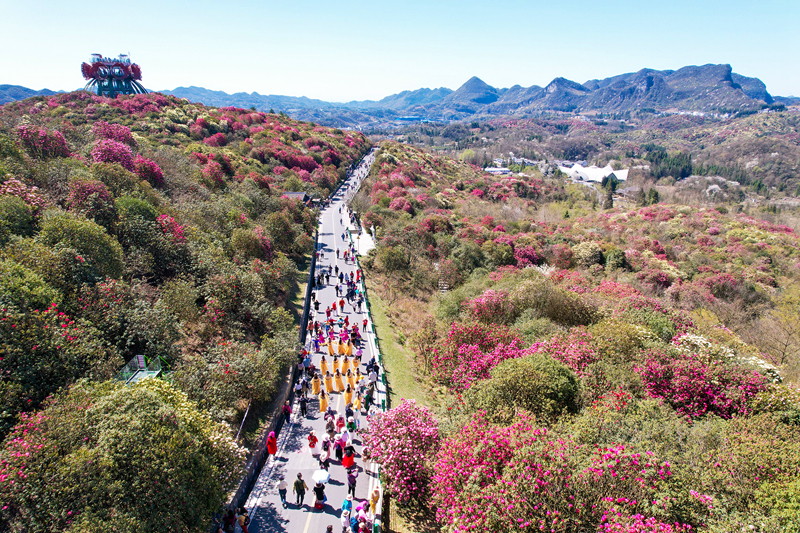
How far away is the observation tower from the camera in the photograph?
5888 centimetres

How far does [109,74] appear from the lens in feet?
195

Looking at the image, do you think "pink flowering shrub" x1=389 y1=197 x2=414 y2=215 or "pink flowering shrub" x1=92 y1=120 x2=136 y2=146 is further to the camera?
"pink flowering shrub" x1=389 y1=197 x2=414 y2=215

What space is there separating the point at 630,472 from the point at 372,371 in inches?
389

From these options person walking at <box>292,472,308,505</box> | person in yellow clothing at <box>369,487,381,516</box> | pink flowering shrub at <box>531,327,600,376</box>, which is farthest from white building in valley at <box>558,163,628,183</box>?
person walking at <box>292,472,308,505</box>

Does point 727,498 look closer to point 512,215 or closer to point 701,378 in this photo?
point 701,378

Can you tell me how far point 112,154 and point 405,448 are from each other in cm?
2477

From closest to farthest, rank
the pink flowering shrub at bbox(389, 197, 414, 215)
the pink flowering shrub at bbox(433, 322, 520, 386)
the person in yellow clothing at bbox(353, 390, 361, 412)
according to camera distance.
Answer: the person in yellow clothing at bbox(353, 390, 361, 412), the pink flowering shrub at bbox(433, 322, 520, 386), the pink flowering shrub at bbox(389, 197, 414, 215)

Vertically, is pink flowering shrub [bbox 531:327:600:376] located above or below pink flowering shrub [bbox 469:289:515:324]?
above

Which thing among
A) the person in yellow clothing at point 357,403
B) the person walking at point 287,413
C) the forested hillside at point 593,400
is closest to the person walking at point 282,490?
the forested hillside at point 593,400

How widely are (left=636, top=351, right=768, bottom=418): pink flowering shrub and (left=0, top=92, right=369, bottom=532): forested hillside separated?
513 inches

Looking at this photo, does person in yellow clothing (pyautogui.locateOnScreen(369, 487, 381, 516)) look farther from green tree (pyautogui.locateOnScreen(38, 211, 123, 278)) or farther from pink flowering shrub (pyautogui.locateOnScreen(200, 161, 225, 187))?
pink flowering shrub (pyautogui.locateOnScreen(200, 161, 225, 187))

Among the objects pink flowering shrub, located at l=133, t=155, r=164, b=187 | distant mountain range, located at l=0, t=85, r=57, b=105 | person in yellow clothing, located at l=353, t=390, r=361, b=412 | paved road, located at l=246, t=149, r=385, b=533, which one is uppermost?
distant mountain range, located at l=0, t=85, r=57, b=105

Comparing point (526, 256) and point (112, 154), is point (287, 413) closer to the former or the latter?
point (112, 154)

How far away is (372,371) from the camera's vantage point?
52.9 feet
